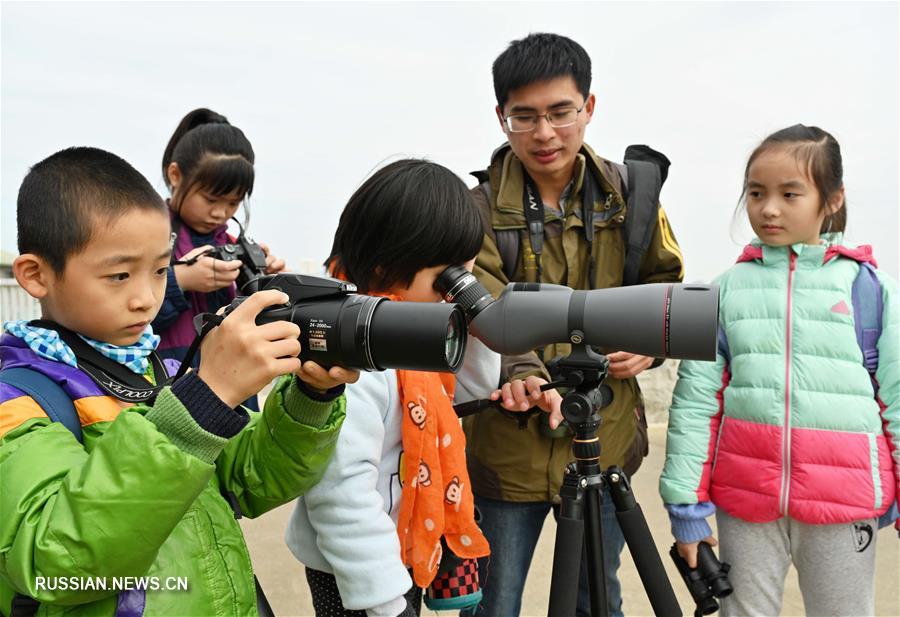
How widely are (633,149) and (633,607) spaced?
62.0 inches

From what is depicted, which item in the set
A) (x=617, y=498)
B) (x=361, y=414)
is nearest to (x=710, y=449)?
(x=617, y=498)

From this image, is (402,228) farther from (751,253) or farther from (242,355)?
(751,253)

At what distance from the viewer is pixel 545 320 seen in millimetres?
1214

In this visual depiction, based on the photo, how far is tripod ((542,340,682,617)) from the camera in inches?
47.9

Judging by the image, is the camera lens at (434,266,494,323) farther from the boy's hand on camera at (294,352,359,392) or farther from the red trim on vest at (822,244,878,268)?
the red trim on vest at (822,244,878,268)

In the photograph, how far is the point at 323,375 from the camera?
1021mm

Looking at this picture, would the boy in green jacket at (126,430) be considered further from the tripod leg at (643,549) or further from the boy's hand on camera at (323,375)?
the tripod leg at (643,549)

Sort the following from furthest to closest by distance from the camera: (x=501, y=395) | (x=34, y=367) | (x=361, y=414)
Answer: (x=501, y=395) < (x=361, y=414) < (x=34, y=367)

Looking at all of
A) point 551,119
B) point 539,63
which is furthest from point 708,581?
point 539,63

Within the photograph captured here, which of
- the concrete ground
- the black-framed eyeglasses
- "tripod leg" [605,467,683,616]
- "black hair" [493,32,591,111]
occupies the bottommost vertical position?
the concrete ground

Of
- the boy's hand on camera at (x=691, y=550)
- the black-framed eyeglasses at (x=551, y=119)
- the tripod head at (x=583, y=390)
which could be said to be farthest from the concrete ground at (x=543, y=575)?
the black-framed eyeglasses at (x=551, y=119)

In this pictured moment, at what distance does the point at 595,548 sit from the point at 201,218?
1.59 metres

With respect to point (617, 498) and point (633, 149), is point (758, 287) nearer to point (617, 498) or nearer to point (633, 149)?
point (633, 149)

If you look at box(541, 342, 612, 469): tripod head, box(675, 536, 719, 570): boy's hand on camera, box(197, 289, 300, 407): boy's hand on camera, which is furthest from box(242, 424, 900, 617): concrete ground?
box(197, 289, 300, 407): boy's hand on camera
